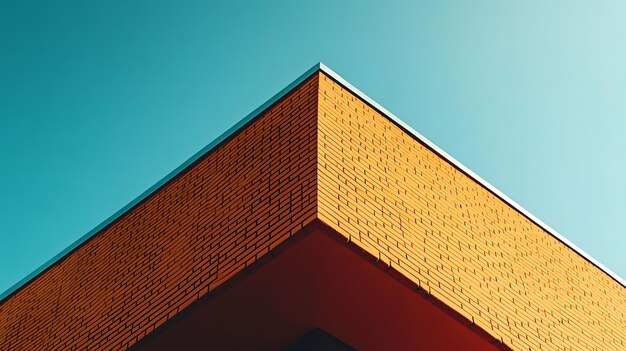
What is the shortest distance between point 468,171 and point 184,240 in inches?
124

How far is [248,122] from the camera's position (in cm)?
710

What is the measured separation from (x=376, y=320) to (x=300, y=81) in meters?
2.40

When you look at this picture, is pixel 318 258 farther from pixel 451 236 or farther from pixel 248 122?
pixel 248 122

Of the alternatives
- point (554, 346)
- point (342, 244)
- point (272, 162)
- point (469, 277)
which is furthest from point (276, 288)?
point (554, 346)

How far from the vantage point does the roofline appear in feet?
23.1

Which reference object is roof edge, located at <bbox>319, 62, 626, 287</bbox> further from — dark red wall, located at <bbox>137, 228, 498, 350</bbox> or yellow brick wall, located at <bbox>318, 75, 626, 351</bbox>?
dark red wall, located at <bbox>137, 228, 498, 350</bbox>

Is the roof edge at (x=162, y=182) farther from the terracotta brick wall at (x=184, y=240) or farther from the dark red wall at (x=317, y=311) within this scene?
the dark red wall at (x=317, y=311)

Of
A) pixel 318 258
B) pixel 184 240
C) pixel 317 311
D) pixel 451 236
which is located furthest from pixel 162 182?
pixel 451 236

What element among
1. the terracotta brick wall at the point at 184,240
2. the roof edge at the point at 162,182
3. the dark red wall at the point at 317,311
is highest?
the roof edge at the point at 162,182

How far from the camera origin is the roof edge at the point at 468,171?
7.10 metres

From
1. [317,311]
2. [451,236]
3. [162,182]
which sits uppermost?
[162,182]

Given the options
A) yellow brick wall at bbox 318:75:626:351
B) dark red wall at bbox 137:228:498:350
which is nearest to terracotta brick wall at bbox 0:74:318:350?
dark red wall at bbox 137:228:498:350

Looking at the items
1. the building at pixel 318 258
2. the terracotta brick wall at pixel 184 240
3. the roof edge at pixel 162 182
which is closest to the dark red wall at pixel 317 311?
the building at pixel 318 258

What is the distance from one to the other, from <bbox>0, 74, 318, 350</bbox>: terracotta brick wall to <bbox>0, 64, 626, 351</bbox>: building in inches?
0.7
